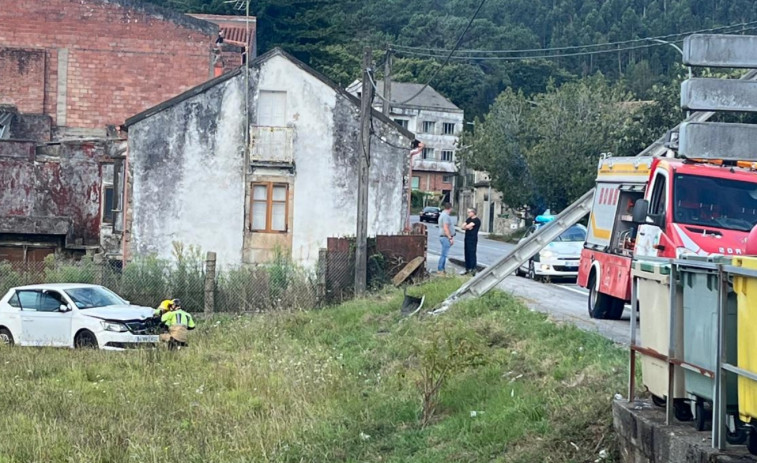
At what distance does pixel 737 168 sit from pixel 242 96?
1811cm

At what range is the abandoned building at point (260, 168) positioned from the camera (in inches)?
1179

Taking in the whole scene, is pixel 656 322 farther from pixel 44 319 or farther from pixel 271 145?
pixel 271 145

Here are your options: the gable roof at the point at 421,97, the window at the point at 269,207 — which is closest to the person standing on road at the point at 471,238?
the window at the point at 269,207

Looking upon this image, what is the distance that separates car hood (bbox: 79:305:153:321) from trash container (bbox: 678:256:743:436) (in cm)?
1525

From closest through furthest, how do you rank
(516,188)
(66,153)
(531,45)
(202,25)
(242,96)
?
(242,96)
(66,153)
(202,25)
(516,188)
(531,45)

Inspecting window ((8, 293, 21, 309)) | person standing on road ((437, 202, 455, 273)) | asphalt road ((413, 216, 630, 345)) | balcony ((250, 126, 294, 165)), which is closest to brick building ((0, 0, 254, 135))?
balcony ((250, 126, 294, 165))

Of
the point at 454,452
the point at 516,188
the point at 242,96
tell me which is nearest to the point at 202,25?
the point at 242,96

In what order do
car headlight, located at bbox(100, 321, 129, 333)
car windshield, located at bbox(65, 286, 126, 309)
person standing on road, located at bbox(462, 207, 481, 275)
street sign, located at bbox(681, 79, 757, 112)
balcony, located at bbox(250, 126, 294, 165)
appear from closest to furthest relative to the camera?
street sign, located at bbox(681, 79, 757, 112), car headlight, located at bbox(100, 321, 129, 333), car windshield, located at bbox(65, 286, 126, 309), person standing on road, located at bbox(462, 207, 481, 275), balcony, located at bbox(250, 126, 294, 165)

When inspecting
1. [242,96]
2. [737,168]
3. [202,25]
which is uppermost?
[202,25]

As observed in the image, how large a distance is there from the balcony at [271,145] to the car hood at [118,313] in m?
8.99

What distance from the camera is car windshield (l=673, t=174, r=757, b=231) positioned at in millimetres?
14180

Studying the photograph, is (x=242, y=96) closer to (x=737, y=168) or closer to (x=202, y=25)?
(x=202, y=25)

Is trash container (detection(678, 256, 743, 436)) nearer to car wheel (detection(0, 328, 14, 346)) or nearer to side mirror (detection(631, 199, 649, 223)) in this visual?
side mirror (detection(631, 199, 649, 223))

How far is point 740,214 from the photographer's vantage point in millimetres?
14234
